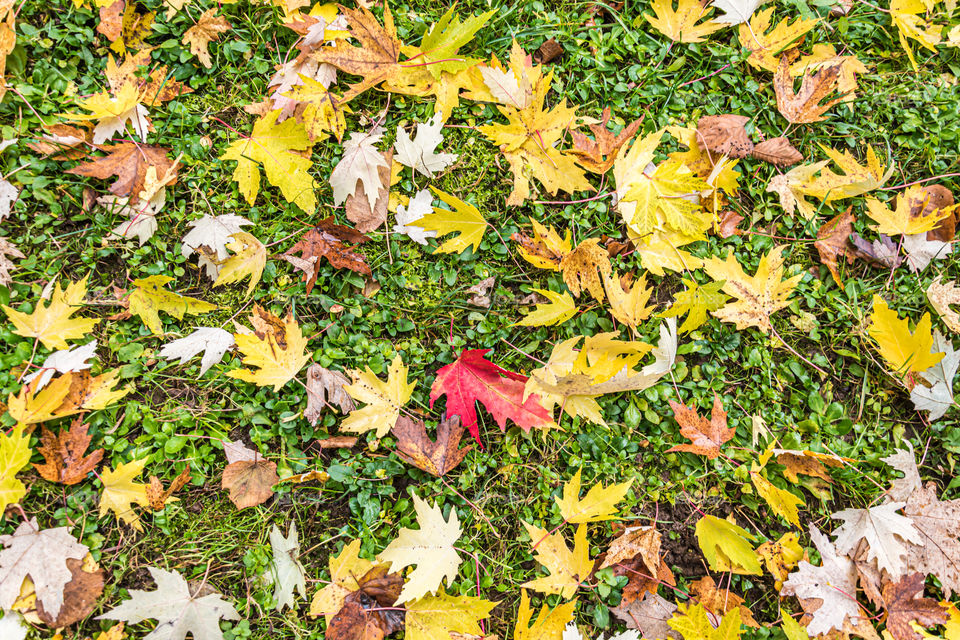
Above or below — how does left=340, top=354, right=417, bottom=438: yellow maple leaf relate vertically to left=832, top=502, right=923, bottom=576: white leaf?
above

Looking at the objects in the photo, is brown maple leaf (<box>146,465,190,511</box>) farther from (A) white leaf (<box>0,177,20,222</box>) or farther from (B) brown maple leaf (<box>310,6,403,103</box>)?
(B) brown maple leaf (<box>310,6,403,103</box>)

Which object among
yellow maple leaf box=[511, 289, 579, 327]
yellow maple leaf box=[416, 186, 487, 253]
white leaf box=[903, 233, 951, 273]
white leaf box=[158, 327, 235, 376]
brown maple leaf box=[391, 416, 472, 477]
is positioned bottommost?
brown maple leaf box=[391, 416, 472, 477]

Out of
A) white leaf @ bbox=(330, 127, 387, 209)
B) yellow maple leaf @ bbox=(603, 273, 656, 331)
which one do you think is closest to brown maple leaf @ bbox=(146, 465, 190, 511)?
white leaf @ bbox=(330, 127, 387, 209)

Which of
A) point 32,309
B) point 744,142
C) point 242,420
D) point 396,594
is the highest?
point 744,142

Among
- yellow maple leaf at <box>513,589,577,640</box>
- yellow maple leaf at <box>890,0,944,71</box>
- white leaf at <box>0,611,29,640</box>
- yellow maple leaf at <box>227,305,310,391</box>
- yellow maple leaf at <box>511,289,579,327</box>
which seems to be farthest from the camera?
yellow maple leaf at <box>890,0,944,71</box>

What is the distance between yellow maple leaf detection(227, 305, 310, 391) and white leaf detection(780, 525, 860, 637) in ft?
6.29

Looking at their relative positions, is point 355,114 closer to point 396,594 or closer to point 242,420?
point 242,420

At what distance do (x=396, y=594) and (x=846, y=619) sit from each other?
1.58 m

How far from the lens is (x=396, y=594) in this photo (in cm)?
180

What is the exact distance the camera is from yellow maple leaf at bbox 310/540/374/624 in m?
1.80

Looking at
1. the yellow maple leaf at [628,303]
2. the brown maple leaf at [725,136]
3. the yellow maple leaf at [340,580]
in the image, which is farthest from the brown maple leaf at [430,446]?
the brown maple leaf at [725,136]

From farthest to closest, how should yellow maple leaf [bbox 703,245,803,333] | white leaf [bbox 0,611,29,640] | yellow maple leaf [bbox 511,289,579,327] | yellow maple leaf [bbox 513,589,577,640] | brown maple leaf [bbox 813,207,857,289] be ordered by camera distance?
brown maple leaf [bbox 813,207,857,289], yellow maple leaf [bbox 703,245,803,333], yellow maple leaf [bbox 511,289,579,327], yellow maple leaf [bbox 513,589,577,640], white leaf [bbox 0,611,29,640]

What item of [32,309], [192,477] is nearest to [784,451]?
[192,477]

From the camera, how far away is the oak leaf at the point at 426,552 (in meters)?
1.72
